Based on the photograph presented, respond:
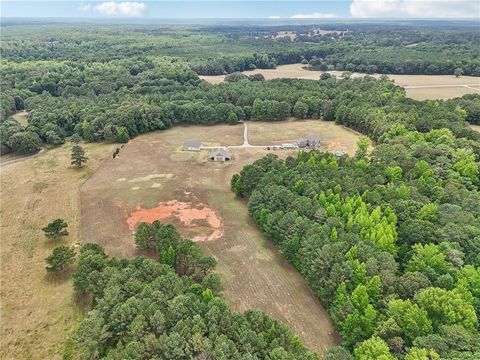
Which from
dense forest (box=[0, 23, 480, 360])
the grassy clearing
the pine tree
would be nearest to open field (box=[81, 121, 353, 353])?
dense forest (box=[0, 23, 480, 360])

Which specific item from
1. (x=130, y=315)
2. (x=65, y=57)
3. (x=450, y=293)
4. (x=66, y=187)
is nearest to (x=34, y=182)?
(x=66, y=187)

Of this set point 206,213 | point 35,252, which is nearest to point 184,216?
point 206,213

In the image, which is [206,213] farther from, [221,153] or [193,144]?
[193,144]

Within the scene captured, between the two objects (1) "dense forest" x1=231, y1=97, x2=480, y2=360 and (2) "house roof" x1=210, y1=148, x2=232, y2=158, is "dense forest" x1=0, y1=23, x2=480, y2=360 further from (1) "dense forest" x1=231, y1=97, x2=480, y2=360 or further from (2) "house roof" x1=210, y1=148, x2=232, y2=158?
(2) "house roof" x1=210, y1=148, x2=232, y2=158

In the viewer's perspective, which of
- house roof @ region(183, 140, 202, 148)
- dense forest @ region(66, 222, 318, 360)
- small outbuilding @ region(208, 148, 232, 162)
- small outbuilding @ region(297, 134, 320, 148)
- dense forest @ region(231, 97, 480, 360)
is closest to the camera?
dense forest @ region(66, 222, 318, 360)

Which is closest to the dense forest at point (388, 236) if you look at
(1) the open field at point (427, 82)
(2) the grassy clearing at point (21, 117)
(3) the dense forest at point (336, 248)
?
(3) the dense forest at point (336, 248)

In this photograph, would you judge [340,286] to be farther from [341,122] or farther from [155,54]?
[155,54]

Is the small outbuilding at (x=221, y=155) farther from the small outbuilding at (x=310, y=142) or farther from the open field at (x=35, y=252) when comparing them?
the open field at (x=35, y=252)
